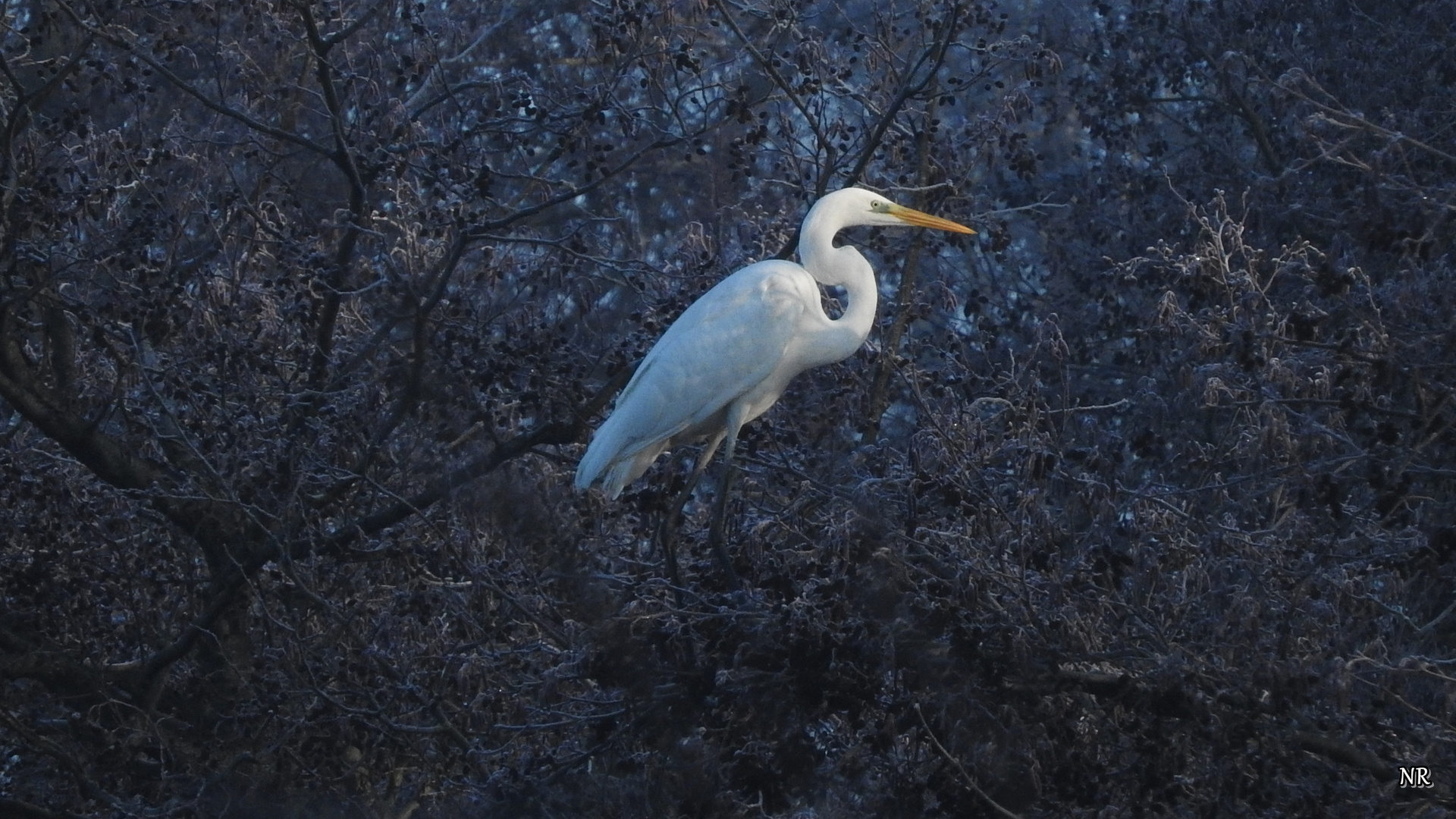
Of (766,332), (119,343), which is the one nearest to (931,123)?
(766,332)

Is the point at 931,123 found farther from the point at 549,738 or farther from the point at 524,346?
the point at 549,738

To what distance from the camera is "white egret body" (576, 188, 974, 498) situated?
19.3 ft

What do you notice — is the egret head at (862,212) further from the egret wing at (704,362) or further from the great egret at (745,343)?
the egret wing at (704,362)

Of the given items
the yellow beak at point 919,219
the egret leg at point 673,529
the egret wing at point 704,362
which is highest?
the yellow beak at point 919,219

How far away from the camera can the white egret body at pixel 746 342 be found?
5.89 m

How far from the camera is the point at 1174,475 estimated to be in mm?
6445

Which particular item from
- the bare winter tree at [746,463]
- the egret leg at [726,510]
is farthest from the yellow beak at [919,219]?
the egret leg at [726,510]

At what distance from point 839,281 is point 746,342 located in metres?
0.42

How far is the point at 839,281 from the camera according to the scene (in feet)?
20.1

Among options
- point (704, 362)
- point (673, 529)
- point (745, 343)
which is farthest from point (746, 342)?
point (673, 529)

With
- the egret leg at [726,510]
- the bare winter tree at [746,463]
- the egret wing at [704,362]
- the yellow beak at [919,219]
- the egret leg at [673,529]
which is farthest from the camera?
the yellow beak at [919,219]

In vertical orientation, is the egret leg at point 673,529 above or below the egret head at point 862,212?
below

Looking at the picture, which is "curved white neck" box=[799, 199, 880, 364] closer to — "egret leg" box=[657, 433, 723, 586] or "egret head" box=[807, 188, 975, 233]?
"egret head" box=[807, 188, 975, 233]

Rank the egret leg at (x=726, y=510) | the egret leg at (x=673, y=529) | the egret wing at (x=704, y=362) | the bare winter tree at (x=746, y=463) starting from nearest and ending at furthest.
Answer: the bare winter tree at (x=746, y=463), the egret leg at (x=726, y=510), the egret leg at (x=673, y=529), the egret wing at (x=704, y=362)
